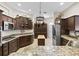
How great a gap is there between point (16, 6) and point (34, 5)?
348mm

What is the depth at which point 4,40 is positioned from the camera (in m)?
1.87

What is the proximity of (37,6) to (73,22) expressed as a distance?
83 centimetres

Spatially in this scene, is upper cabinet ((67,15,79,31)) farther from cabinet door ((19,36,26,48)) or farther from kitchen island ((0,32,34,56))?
cabinet door ((19,36,26,48))

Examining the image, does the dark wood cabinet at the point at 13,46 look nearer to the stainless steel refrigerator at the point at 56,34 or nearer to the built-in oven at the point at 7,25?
the built-in oven at the point at 7,25

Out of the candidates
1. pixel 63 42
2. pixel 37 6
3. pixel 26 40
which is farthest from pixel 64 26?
pixel 26 40

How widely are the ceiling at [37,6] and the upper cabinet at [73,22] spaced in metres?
0.27

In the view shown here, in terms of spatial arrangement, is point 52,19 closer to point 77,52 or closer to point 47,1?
point 47,1

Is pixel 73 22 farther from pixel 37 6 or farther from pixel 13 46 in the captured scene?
pixel 13 46

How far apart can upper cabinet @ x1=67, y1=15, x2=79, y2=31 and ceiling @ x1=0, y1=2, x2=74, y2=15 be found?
274mm

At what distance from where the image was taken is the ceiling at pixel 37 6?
1.88 meters

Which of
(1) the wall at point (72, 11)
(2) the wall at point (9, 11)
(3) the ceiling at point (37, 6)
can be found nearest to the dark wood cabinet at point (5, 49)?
(2) the wall at point (9, 11)

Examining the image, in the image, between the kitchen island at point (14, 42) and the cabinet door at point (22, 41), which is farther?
the cabinet door at point (22, 41)

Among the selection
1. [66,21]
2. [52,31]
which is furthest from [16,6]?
[66,21]

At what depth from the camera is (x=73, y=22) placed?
209 centimetres
